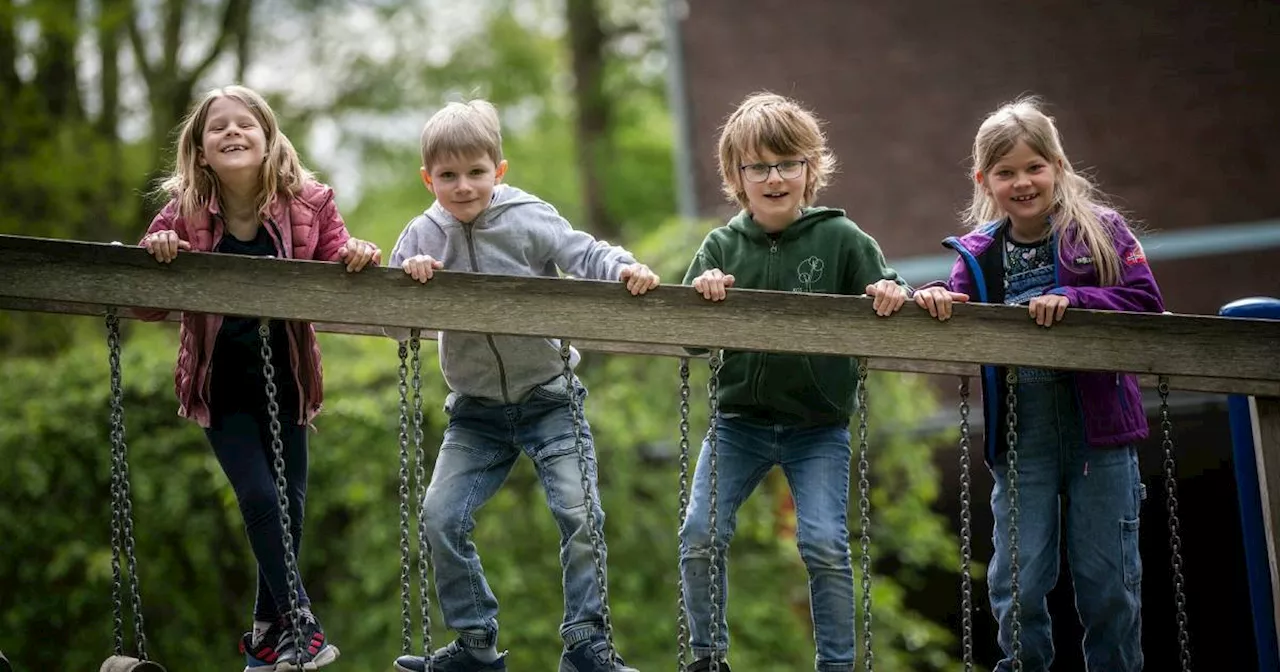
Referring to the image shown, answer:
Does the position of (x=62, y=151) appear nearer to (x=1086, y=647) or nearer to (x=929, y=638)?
(x=929, y=638)

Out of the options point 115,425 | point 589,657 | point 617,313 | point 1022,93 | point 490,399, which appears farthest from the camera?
point 1022,93

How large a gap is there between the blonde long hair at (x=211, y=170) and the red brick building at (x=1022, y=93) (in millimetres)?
7506

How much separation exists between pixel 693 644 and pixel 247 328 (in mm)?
1347

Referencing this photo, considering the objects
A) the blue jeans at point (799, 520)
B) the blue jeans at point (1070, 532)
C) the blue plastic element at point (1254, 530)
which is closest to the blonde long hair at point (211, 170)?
the blue jeans at point (799, 520)

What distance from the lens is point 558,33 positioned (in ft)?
56.9

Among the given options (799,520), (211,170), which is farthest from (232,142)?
(799,520)

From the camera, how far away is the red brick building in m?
10.8

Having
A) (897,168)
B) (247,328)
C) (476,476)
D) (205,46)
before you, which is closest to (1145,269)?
(476,476)

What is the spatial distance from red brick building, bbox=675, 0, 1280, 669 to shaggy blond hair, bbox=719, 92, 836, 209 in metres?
7.18

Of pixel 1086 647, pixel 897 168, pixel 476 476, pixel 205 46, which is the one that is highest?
pixel 205 46

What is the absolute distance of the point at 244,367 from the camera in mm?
3586

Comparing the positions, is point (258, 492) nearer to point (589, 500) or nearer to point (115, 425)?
point (115, 425)

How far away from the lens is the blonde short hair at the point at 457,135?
357 cm

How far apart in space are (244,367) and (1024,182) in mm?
1979
